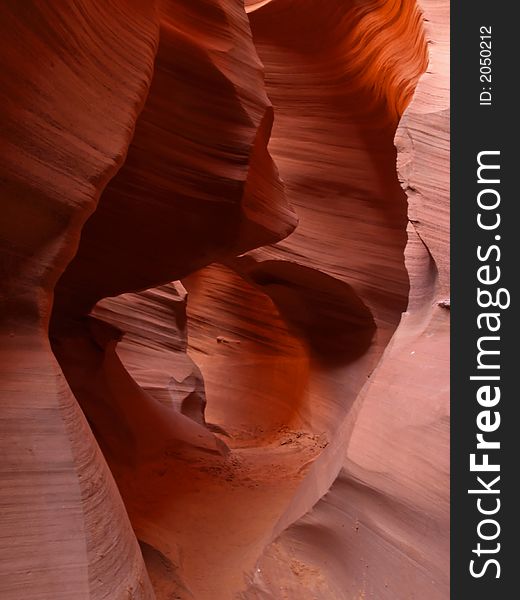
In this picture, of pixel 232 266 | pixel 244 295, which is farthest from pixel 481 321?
pixel 244 295

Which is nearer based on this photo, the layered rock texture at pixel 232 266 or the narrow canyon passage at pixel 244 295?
the layered rock texture at pixel 232 266

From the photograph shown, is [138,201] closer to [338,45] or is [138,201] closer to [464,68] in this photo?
[464,68]

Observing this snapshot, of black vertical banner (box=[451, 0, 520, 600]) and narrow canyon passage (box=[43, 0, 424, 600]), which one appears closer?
black vertical banner (box=[451, 0, 520, 600])

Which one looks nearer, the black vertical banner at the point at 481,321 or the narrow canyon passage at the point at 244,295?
the black vertical banner at the point at 481,321

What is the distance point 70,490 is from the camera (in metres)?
1.81

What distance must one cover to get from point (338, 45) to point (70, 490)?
208 inches

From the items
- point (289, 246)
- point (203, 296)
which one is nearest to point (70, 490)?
point (289, 246)

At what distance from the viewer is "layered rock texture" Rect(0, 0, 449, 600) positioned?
1.91 metres

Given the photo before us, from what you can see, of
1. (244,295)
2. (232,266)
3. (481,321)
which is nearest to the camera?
(481,321)

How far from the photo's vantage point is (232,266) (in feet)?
20.6

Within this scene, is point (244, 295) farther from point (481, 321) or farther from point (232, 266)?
point (481, 321)

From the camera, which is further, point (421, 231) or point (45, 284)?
point (421, 231)

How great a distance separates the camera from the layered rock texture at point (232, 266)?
1.91 m

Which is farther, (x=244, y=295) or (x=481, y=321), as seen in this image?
(x=244, y=295)
